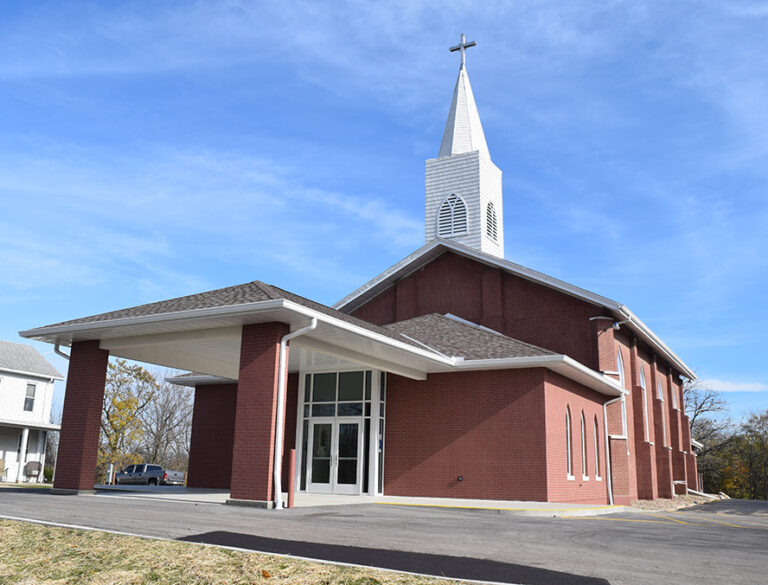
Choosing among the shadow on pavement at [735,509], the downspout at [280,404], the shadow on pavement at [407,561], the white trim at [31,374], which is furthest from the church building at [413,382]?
the white trim at [31,374]

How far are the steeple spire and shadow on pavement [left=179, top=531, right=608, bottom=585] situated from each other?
24.1 m

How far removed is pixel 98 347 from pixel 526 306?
13.8m

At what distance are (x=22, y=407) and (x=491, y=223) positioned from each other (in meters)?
28.1

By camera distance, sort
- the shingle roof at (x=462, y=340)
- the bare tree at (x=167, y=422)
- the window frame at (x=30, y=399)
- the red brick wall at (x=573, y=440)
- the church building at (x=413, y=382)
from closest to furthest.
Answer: the church building at (x=413, y=382) → the red brick wall at (x=573, y=440) → the shingle roof at (x=462, y=340) → the window frame at (x=30, y=399) → the bare tree at (x=167, y=422)

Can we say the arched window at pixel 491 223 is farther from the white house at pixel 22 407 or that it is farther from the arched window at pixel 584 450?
the white house at pixel 22 407

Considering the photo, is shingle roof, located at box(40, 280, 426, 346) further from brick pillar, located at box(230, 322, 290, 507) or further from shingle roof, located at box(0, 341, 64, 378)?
shingle roof, located at box(0, 341, 64, 378)

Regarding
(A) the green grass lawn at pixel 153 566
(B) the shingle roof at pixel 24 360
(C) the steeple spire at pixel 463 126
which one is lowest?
(A) the green grass lawn at pixel 153 566

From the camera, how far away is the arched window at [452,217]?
29.0 m

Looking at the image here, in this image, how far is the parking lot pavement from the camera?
689 cm

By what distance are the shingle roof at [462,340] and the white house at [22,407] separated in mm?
25364

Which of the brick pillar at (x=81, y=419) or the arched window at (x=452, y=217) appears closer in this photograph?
the brick pillar at (x=81, y=419)

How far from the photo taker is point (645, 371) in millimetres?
29172

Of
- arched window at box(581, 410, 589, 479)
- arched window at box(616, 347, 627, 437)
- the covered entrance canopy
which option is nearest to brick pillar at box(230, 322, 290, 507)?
the covered entrance canopy

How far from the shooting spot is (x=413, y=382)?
1992 centimetres
